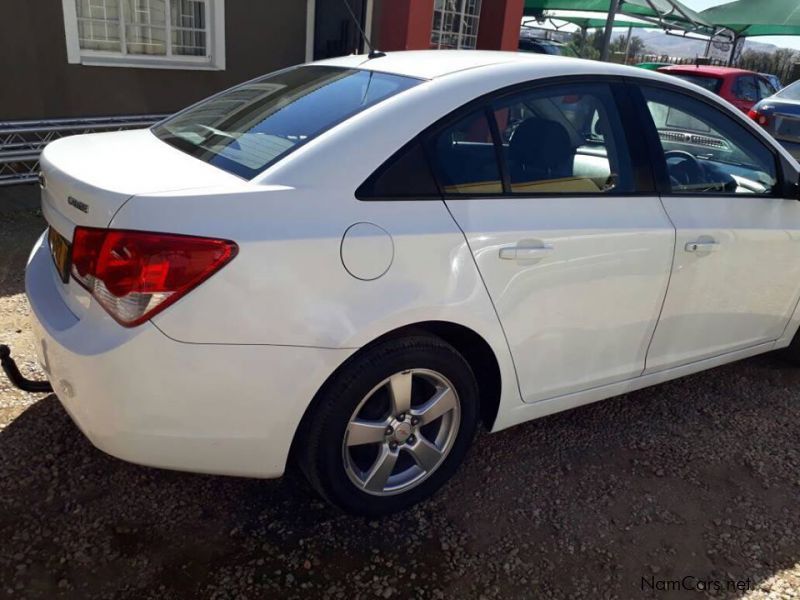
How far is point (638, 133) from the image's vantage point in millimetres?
2891

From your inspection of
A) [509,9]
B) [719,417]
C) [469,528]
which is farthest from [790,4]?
[469,528]

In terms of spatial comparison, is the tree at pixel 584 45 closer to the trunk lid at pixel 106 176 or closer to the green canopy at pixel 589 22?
the green canopy at pixel 589 22

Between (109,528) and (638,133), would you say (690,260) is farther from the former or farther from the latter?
(109,528)

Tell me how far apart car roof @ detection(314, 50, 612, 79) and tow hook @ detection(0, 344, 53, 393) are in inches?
70.9

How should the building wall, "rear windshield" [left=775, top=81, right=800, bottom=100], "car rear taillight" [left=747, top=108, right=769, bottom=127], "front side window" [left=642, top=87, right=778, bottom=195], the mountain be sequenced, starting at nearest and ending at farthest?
"front side window" [left=642, top=87, right=778, bottom=195] → the building wall → "car rear taillight" [left=747, top=108, right=769, bottom=127] → "rear windshield" [left=775, top=81, right=800, bottom=100] → the mountain

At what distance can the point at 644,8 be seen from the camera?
18.1m

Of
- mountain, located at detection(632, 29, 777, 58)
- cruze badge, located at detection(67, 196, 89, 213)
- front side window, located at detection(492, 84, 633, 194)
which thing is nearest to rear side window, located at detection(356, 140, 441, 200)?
front side window, located at detection(492, 84, 633, 194)

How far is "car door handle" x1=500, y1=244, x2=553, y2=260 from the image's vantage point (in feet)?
8.03

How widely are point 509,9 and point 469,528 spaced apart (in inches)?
391

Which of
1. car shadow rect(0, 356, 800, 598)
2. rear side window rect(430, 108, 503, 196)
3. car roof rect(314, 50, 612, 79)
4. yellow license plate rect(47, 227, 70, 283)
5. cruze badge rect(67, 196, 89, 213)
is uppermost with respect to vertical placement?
car roof rect(314, 50, 612, 79)

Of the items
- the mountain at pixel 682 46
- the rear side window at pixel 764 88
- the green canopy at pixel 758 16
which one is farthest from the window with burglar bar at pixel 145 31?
the mountain at pixel 682 46

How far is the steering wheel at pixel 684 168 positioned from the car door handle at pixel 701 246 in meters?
0.30

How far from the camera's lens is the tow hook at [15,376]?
8.53 feet

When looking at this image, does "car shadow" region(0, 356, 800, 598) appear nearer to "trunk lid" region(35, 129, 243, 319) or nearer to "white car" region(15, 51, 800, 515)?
"white car" region(15, 51, 800, 515)
